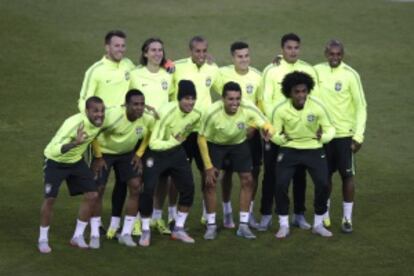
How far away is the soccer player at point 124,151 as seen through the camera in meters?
18.8

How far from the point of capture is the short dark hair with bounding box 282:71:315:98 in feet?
62.7

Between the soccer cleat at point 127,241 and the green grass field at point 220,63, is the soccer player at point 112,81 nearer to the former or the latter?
the soccer cleat at point 127,241

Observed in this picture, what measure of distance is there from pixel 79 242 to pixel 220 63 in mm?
10972

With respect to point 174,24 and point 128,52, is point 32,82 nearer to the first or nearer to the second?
point 128,52

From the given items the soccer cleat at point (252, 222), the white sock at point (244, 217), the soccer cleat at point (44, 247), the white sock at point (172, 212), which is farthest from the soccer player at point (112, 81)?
the soccer cleat at point (252, 222)

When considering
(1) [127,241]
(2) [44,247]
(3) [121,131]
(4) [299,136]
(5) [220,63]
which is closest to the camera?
(2) [44,247]

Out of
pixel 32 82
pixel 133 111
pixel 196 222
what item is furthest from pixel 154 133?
pixel 32 82

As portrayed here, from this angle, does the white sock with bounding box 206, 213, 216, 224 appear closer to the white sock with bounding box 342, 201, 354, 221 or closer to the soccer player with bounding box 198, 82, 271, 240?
the soccer player with bounding box 198, 82, 271, 240

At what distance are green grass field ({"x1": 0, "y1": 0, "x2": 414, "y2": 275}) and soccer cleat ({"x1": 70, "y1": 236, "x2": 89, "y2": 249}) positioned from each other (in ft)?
0.54

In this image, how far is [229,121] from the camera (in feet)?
63.2

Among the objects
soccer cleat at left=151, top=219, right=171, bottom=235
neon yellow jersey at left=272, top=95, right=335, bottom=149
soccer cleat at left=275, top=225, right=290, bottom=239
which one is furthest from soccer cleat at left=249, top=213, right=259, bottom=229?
neon yellow jersey at left=272, top=95, right=335, bottom=149

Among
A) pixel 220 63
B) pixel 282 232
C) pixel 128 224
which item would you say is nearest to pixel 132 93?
pixel 128 224

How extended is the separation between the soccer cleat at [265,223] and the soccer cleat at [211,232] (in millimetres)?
818

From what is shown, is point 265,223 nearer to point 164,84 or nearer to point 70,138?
point 164,84
